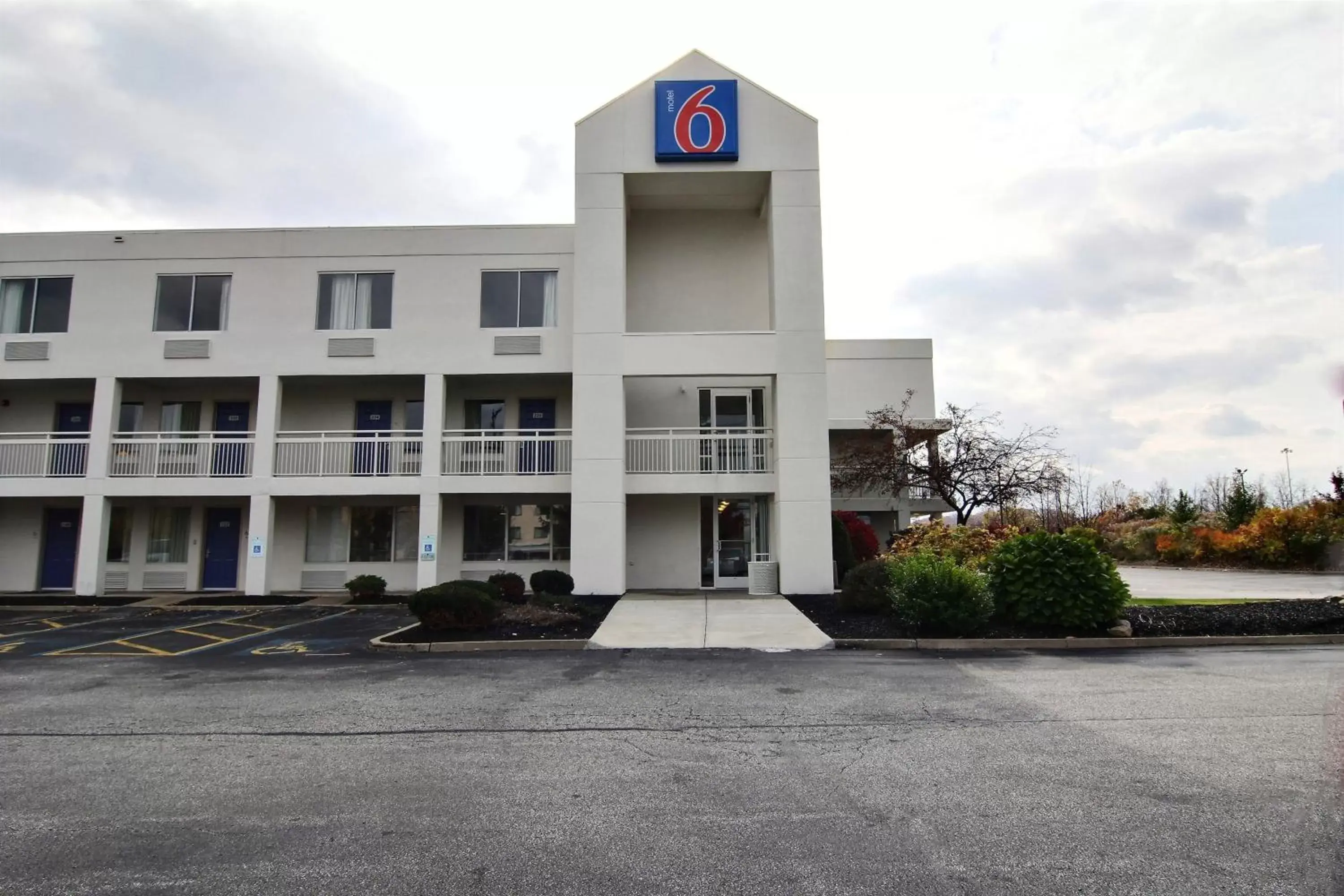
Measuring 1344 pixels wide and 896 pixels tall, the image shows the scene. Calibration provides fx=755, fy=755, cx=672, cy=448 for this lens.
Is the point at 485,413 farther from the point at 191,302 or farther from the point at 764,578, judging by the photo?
the point at 764,578

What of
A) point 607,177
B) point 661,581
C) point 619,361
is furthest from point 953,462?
point 607,177

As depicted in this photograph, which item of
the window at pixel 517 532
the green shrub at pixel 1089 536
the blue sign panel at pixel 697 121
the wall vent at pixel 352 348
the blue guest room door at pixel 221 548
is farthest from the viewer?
the blue guest room door at pixel 221 548

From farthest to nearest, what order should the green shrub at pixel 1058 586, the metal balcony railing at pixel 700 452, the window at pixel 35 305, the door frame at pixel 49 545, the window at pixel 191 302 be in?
the door frame at pixel 49 545 < the window at pixel 35 305 < the window at pixel 191 302 < the metal balcony railing at pixel 700 452 < the green shrub at pixel 1058 586

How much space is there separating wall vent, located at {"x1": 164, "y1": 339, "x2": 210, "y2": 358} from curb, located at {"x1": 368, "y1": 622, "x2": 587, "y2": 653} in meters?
11.7

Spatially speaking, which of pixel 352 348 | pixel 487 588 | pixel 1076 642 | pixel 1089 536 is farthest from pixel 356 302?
pixel 1089 536

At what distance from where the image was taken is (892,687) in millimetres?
8094

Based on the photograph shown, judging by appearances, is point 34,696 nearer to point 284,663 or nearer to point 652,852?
point 284,663

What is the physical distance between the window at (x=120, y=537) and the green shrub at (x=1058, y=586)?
828 inches

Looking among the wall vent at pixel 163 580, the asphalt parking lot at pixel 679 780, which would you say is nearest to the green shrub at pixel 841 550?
the asphalt parking lot at pixel 679 780

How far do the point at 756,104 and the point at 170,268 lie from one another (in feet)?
49.1

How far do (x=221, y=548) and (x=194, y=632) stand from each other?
7.85 m

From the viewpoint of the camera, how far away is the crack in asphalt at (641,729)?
6.41 m

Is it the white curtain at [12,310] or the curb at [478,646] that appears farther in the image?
the white curtain at [12,310]

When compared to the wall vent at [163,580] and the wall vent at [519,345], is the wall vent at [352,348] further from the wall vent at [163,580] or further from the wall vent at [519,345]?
the wall vent at [163,580]
